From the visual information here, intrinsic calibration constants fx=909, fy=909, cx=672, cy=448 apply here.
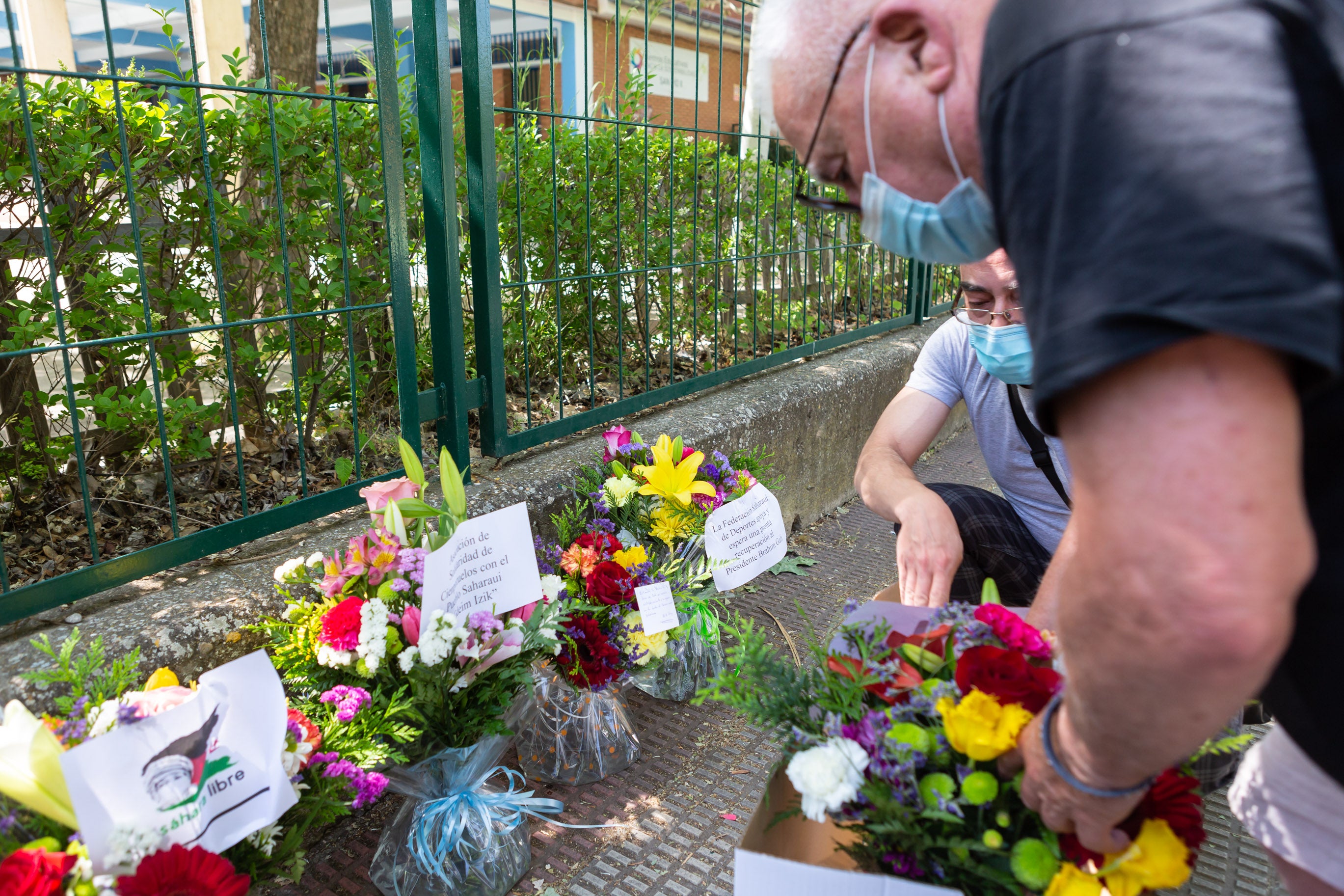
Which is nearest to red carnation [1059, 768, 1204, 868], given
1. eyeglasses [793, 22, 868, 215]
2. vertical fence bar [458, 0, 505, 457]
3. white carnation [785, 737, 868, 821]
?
white carnation [785, 737, 868, 821]

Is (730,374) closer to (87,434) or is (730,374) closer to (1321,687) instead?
(87,434)

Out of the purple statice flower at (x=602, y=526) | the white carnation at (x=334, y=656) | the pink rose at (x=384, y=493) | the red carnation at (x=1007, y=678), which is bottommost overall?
the purple statice flower at (x=602, y=526)

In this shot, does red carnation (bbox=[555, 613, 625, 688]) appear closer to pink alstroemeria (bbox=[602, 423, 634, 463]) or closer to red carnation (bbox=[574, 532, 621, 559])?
red carnation (bbox=[574, 532, 621, 559])

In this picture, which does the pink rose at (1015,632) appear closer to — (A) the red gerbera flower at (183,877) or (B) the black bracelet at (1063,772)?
(B) the black bracelet at (1063,772)

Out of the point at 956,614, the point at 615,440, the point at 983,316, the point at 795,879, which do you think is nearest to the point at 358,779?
the point at 795,879

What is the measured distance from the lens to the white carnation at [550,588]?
6.70ft

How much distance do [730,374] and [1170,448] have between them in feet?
11.2

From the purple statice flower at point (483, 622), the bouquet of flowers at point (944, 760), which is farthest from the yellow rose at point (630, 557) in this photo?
the bouquet of flowers at point (944, 760)

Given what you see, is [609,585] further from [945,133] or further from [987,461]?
[945,133]

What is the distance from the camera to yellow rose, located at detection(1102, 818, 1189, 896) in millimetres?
1054

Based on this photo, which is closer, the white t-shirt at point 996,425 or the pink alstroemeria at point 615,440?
the white t-shirt at point 996,425

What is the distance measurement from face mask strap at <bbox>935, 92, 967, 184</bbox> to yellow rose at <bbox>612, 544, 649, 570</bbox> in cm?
153

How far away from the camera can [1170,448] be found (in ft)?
2.21

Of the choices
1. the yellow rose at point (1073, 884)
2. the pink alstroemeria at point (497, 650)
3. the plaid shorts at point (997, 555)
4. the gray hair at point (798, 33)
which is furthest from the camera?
the plaid shorts at point (997, 555)
